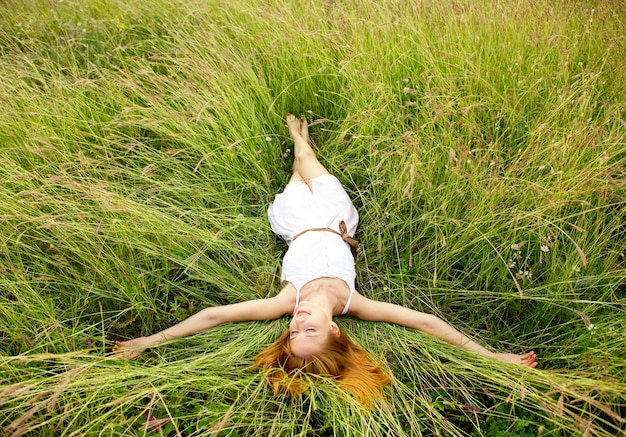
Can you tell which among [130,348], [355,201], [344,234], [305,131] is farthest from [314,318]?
[305,131]

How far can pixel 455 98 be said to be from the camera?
2.99 m

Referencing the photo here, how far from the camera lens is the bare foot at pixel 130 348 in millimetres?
2406

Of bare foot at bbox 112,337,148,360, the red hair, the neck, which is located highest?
bare foot at bbox 112,337,148,360

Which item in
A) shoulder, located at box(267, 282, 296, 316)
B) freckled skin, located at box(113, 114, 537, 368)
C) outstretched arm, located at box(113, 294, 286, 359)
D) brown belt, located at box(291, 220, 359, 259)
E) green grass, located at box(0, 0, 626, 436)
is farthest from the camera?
brown belt, located at box(291, 220, 359, 259)

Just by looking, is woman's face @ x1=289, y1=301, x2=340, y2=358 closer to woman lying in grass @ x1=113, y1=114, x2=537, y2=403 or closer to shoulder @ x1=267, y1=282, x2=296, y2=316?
woman lying in grass @ x1=113, y1=114, x2=537, y2=403

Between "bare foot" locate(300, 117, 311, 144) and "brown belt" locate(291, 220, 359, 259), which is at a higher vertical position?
"bare foot" locate(300, 117, 311, 144)

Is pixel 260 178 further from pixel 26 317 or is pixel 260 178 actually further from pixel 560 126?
pixel 560 126

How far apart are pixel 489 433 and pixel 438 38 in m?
2.57

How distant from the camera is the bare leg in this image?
3.36 metres

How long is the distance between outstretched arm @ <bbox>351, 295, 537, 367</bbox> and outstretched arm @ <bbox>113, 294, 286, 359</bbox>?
46 centimetres

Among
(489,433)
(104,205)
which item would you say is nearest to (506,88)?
(489,433)

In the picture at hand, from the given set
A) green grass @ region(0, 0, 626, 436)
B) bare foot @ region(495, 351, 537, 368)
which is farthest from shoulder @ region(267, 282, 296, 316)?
bare foot @ region(495, 351, 537, 368)

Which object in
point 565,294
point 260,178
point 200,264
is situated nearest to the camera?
point 565,294

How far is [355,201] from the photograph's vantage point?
3.36m
